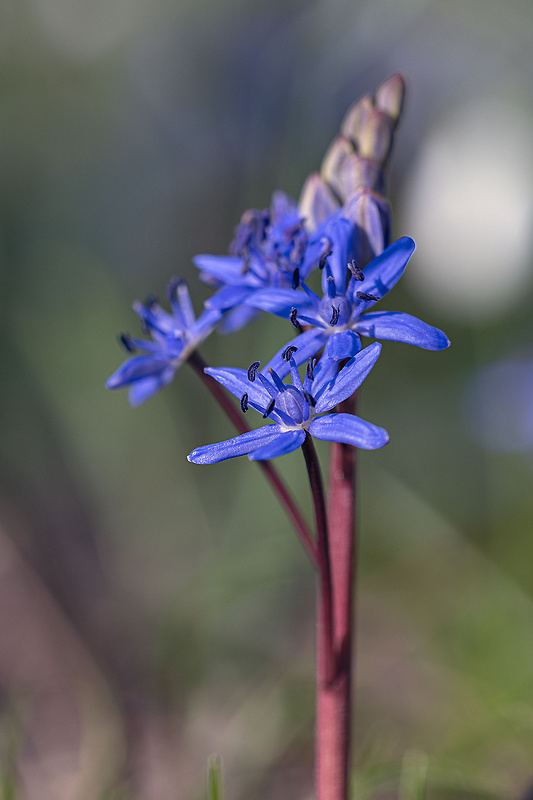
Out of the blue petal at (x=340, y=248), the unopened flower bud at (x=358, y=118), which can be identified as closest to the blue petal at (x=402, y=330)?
the blue petal at (x=340, y=248)

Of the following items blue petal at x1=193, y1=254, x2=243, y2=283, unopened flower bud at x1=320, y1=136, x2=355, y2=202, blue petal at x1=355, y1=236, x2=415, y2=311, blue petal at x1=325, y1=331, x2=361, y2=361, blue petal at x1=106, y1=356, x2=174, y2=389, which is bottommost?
blue petal at x1=325, y1=331, x2=361, y2=361

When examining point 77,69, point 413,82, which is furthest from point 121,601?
point 77,69

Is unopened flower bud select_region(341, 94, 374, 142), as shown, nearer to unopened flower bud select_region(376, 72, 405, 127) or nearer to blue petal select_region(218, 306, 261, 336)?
unopened flower bud select_region(376, 72, 405, 127)

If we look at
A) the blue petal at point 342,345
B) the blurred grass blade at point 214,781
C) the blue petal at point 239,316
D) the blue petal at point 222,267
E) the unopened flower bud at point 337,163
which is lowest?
the blurred grass blade at point 214,781

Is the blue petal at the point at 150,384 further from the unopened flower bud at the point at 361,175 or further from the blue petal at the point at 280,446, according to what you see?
the unopened flower bud at the point at 361,175

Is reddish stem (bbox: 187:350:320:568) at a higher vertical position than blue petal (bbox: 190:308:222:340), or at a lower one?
lower

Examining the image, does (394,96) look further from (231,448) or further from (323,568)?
(323,568)

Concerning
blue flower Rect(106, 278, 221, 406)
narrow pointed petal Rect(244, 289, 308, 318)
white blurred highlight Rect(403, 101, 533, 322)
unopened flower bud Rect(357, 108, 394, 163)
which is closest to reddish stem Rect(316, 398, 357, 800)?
narrow pointed petal Rect(244, 289, 308, 318)
